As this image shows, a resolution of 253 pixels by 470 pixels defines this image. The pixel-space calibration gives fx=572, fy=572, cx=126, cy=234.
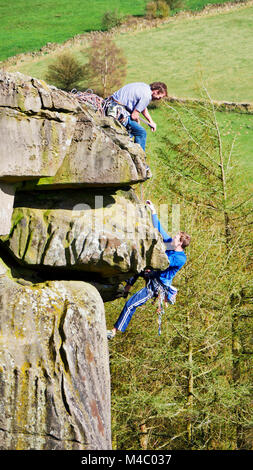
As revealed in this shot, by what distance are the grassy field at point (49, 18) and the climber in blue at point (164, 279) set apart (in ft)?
99.8

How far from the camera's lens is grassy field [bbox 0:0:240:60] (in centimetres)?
3862

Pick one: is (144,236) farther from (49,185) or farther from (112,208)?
(49,185)

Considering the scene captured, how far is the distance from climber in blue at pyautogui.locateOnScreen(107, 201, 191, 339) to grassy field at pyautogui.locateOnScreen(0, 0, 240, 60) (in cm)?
3042

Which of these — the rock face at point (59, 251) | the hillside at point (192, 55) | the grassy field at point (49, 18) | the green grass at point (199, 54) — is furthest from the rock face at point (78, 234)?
the grassy field at point (49, 18)

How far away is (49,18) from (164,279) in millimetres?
39870

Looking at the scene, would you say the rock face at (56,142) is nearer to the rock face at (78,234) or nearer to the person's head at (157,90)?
the rock face at (78,234)

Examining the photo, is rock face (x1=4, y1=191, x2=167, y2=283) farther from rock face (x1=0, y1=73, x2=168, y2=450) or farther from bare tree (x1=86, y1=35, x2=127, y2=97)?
bare tree (x1=86, y1=35, x2=127, y2=97)

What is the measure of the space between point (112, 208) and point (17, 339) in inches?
82.6

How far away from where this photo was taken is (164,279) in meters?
8.49

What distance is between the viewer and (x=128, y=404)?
12531mm

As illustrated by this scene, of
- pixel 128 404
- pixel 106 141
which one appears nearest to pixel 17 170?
pixel 106 141

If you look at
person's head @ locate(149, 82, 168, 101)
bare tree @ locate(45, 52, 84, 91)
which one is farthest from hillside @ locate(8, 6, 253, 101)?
person's head @ locate(149, 82, 168, 101)

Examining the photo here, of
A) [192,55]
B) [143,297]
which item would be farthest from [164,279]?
[192,55]

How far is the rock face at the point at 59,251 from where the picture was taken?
6570mm
